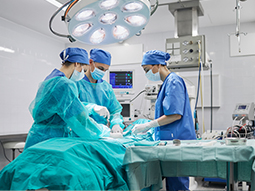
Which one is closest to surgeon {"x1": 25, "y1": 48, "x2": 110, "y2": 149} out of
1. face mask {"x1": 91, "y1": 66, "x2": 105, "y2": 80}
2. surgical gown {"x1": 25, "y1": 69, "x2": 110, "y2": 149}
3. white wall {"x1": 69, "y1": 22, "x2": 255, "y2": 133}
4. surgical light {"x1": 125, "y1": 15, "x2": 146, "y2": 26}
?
surgical gown {"x1": 25, "y1": 69, "x2": 110, "y2": 149}

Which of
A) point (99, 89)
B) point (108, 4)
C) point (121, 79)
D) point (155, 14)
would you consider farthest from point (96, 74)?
point (155, 14)

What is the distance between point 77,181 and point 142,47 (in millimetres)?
4872

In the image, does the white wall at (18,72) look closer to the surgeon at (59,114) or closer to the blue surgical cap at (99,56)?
the blue surgical cap at (99,56)

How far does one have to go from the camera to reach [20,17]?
5051mm

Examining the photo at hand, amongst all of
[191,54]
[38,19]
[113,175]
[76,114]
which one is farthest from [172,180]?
[38,19]

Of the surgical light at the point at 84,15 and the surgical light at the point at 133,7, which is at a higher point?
the surgical light at the point at 133,7

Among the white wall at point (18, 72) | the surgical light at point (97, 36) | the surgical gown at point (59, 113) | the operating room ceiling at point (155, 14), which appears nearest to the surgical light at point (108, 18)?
the surgical light at point (97, 36)

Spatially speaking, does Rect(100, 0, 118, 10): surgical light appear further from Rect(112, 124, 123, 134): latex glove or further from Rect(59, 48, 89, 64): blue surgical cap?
Rect(112, 124, 123, 134): latex glove

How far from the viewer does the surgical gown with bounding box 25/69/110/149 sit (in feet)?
6.04

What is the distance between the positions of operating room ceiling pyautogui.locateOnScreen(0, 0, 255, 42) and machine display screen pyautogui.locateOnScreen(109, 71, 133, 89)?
112 centimetres

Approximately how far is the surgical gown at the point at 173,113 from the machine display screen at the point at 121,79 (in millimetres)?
2437

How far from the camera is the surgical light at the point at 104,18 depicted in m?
1.54

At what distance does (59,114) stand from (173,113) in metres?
0.92

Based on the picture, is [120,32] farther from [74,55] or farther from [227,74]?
[227,74]
